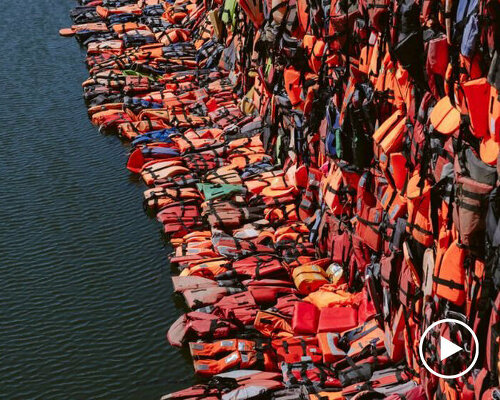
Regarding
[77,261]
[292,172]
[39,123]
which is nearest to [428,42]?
[292,172]

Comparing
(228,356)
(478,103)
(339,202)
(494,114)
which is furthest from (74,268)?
(494,114)

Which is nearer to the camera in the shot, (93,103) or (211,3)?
(93,103)

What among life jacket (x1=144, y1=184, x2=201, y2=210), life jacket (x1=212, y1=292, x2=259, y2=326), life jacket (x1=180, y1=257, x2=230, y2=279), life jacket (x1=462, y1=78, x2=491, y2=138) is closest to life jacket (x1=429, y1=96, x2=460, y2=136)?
life jacket (x1=462, y1=78, x2=491, y2=138)

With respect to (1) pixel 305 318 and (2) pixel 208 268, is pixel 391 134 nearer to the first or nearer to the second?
(1) pixel 305 318

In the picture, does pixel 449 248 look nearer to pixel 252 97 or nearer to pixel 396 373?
pixel 396 373

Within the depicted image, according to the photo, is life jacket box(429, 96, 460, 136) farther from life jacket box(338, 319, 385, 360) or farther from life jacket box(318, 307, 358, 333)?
life jacket box(318, 307, 358, 333)

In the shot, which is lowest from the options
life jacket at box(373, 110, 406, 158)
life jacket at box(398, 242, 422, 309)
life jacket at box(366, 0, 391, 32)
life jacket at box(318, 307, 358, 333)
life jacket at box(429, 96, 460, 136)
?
life jacket at box(318, 307, 358, 333)

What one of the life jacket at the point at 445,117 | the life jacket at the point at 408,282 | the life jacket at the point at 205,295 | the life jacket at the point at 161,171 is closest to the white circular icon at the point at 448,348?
the life jacket at the point at 408,282
